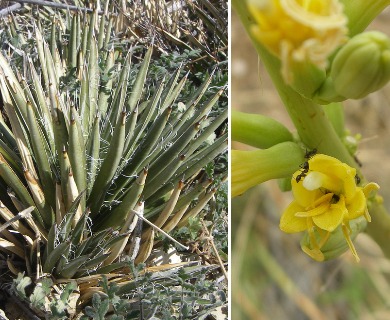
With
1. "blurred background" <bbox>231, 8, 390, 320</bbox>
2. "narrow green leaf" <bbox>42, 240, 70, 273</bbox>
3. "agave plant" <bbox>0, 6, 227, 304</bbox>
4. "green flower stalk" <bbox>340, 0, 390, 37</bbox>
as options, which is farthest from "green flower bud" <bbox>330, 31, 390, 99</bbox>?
"blurred background" <bbox>231, 8, 390, 320</bbox>

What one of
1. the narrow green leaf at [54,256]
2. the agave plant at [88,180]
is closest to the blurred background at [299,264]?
the agave plant at [88,180]

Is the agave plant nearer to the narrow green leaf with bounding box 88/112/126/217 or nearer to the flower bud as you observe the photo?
the narrow green leaf with bounding box 88/112/126/217

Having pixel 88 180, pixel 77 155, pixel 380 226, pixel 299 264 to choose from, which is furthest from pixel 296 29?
pixel 299 264

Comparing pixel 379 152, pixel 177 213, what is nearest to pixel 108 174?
pixel 177 213

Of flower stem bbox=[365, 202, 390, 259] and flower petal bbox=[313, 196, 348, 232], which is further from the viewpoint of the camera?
flower stem bbox=[365, 202, 390, 259]

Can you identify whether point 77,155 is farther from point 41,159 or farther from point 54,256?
point 54,256

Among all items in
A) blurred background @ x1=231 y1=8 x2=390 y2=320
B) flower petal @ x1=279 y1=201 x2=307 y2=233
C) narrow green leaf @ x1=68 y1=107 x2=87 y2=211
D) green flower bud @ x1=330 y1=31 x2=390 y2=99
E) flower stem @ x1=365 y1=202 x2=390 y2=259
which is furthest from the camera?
blurred background @ x1=231 y1=8 x2=390 y2=320
